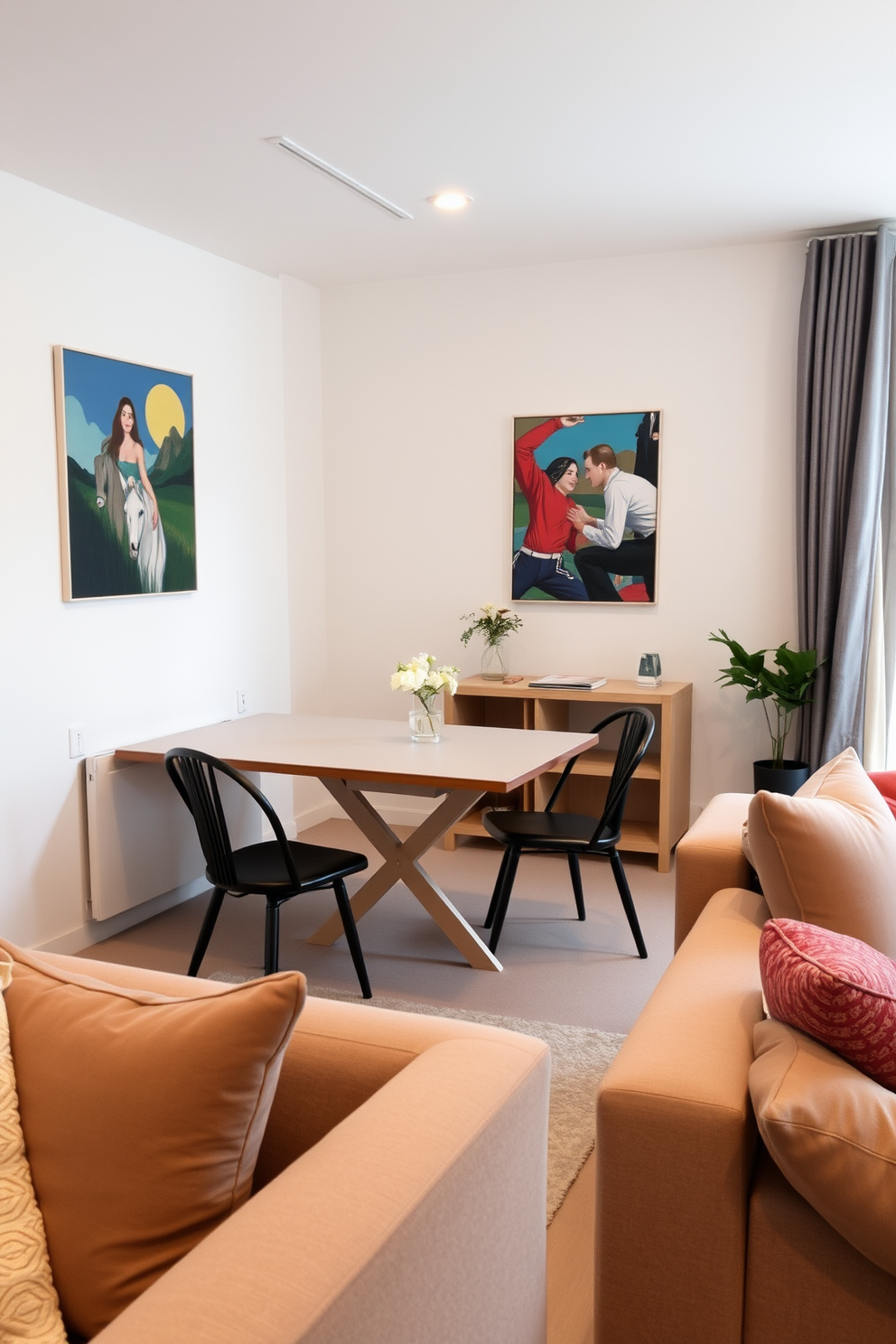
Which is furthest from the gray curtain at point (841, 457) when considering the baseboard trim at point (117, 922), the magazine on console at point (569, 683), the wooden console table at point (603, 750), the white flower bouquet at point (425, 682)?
the baseboard trim at point (117, 922)

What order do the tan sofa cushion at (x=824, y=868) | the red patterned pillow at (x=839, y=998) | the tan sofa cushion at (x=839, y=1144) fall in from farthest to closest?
1. the tan sofa cushion at (x=824, y=868)
2. the red patterned pillow at (x=839, y=998)
3. the tan sofa cushion at (x=839, y=1144)

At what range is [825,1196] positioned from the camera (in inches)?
55.8

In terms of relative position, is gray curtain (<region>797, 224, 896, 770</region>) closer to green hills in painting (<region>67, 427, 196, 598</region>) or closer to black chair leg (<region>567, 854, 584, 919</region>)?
black chair leg (<region>567, 854, 584, 919</region>)

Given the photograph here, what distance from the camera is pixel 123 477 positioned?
4086mm

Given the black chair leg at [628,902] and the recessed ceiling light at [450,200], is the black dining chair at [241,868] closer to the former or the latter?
the black chair leg at [628,902]

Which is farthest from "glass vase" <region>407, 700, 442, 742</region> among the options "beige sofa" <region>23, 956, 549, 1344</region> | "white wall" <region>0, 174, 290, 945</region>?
"beige sofa" <region>23, 956, 549, 1344</region>

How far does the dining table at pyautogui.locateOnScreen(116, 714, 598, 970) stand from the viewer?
3406mm

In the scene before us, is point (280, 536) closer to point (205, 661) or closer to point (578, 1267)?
point (205, 661)

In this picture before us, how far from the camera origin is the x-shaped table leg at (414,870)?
3.66 metres

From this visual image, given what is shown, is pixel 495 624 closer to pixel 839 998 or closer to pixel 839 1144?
pixel 839 998

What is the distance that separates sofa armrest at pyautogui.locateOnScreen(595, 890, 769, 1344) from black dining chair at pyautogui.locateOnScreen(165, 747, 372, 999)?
1.79m

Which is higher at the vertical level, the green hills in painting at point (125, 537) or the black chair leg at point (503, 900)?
the green hills in painting at point (125, 537)

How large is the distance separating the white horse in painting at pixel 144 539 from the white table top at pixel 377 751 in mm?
633

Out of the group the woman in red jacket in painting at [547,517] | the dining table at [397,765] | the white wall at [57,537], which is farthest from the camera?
the woman in red jacket in painting at [547,517]
